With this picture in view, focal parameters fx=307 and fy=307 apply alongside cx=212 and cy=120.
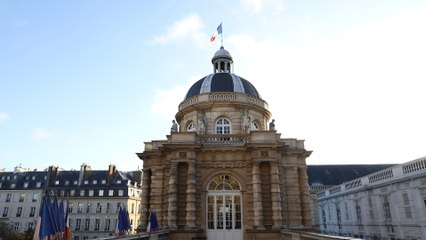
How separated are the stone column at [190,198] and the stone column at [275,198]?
4.38 m

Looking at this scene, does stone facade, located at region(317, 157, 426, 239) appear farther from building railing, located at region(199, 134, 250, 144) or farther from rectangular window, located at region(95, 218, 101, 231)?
rectangular window, located at region(95, 218, 101, 231)

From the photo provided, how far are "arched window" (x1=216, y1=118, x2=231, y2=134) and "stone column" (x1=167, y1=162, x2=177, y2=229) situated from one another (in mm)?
4843

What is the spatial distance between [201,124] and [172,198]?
18.7 feet

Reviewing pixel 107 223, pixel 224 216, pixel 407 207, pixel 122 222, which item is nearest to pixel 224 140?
pixel 224 216

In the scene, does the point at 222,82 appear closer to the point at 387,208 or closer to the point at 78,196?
the point at 387,208

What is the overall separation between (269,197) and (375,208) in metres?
10.1

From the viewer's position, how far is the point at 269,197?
17312mm

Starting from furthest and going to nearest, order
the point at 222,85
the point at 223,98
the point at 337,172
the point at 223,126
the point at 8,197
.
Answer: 1. the point at 8,197
2. the point at 337,172
3. the point at 222,85
4. the point at 223,98
5. the point at 223,126

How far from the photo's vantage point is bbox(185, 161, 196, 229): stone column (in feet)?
54.3

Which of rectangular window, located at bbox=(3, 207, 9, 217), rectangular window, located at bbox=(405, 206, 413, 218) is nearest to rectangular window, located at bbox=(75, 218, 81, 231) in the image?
rectangular window, located at bbox=(3, 207, 9, 217)

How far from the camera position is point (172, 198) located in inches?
667

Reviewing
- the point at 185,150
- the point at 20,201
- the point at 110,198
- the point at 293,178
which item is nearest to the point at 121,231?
the point at 185,150

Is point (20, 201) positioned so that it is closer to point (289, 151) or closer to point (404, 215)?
point (289, 151)

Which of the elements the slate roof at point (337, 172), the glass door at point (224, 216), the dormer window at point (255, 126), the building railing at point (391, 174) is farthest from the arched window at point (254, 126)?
the slate roof at point (337, 172)
